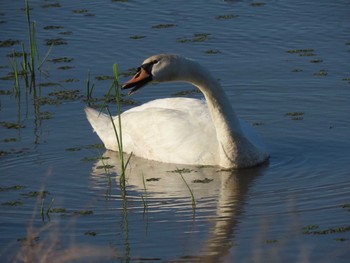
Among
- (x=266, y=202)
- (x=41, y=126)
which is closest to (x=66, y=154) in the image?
(x=41, y=126)

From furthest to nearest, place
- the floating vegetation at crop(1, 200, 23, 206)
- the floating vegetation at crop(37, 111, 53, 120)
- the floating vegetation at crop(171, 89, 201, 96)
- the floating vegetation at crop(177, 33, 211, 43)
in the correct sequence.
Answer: the floating vegetation at crop(177, 33, 211, 43) < the floating vegetation at crop(171, 89, 201, 96) < the floating vegetation at crop(37, 111, 53, 120) < the floating vegetation at crop(1, 200, 23, 206)

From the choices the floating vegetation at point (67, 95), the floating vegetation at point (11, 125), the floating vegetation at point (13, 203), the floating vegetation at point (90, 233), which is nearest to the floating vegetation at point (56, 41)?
the floating vegetation at point (67, 95)

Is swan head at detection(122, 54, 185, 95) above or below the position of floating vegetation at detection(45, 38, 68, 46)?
above

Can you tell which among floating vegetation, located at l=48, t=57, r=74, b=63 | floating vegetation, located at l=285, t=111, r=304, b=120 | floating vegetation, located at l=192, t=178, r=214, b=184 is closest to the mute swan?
floating vegetation, located at l=192, t=178, r=214, b=184

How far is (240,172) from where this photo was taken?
38.7 ft

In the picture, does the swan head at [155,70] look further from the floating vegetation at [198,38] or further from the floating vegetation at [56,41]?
the floating vegetation at [56,41]

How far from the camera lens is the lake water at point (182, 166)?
30.4ft

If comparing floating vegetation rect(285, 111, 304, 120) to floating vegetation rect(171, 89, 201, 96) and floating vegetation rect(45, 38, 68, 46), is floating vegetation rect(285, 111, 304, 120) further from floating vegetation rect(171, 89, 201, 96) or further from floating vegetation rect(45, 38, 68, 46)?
floating vegetation rect(45, 38, 68, 46)

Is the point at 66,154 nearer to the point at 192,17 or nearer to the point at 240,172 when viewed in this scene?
the point at 240,172

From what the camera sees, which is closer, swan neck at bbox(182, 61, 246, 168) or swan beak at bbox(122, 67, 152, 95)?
swan beak at bbox(122, 67, 152, 95)

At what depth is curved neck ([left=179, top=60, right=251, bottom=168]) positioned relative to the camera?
1160cm

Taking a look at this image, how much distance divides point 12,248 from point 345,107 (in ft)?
18.5

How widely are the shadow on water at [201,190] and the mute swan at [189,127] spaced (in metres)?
0.13

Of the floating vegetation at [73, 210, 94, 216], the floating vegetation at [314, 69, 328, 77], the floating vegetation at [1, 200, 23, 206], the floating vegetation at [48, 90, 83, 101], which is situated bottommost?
the floating vegetation at [1, 200, 23, 206]
